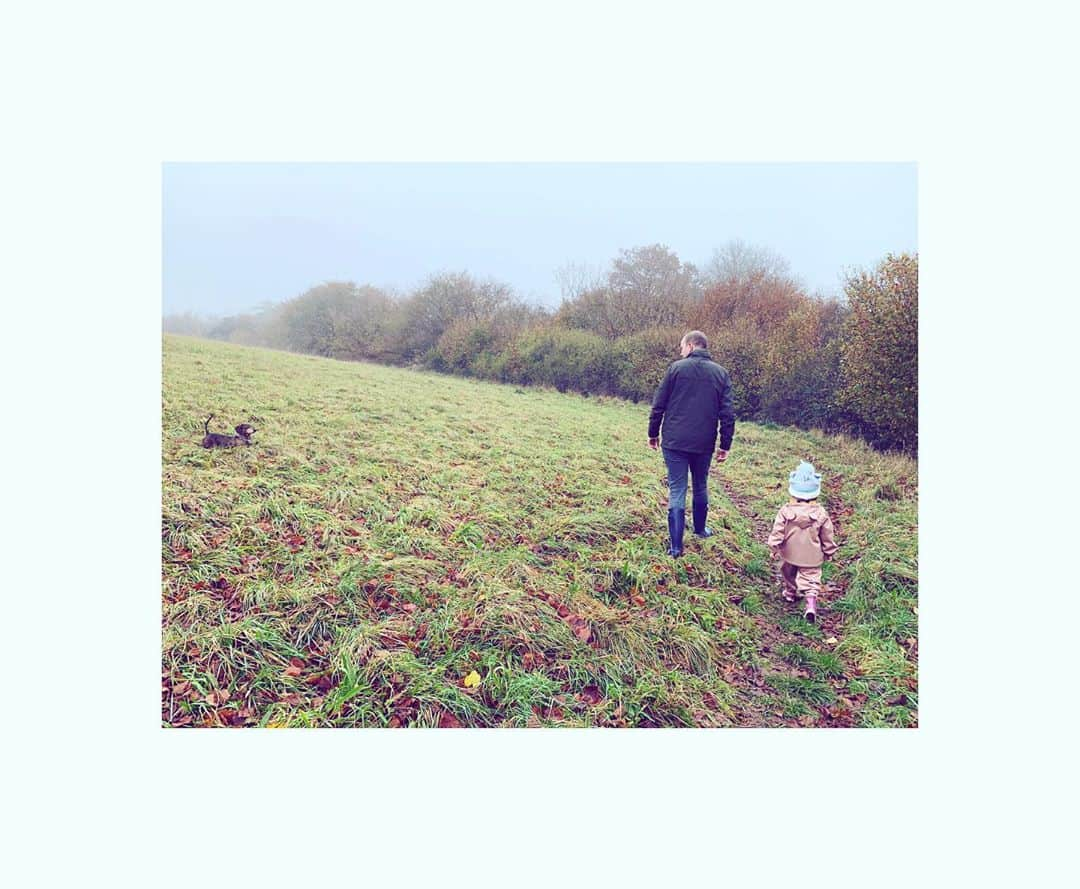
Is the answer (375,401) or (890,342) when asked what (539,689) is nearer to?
(375,401)

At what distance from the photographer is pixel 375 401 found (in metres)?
5.16

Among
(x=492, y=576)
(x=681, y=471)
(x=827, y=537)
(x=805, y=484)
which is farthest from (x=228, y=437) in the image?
(x=827, y=537)

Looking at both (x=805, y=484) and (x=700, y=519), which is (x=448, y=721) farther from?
(x=805, y=484)

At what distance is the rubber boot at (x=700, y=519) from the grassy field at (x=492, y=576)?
9cm

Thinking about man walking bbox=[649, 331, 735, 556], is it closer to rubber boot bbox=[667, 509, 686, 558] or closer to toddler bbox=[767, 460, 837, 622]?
rubber boot bbox=[667, 509, 686, 558]

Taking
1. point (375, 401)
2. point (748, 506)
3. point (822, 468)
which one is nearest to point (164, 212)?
point (375, 401)

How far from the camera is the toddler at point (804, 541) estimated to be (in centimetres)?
342

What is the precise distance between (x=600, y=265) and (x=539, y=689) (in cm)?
305

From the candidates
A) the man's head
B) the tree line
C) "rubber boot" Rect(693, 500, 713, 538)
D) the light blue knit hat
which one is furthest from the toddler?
A: the tree line

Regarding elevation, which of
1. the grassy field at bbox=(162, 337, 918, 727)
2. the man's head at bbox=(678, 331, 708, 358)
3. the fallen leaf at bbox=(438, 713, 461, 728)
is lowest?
the fallen leaf at bbox=(438, 713, 461, 728)

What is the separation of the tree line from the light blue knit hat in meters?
1.04

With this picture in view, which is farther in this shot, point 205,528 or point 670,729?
point 205,528

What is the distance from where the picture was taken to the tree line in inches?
170

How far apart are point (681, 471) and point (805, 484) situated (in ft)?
2.46
